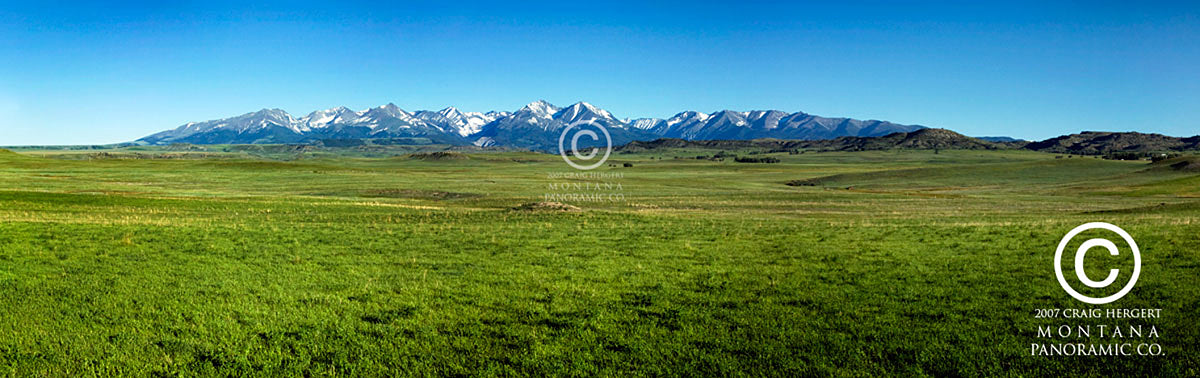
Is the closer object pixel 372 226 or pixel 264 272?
pixel 264 272

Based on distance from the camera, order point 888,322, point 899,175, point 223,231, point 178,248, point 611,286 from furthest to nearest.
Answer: point 899,175, point 223,231, point 178,248, point 611,286, point 888,322

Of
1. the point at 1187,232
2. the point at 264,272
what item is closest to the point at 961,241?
the point at 1187,232

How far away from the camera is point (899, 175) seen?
118 m

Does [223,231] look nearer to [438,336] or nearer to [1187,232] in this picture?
[438,336]

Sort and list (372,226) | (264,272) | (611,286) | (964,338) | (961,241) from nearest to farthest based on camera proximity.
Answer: (964,338) < (611,286) < (264,272) < (961,241) < (372,226)

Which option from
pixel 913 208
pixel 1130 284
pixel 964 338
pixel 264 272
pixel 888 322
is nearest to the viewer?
pixel 964 338

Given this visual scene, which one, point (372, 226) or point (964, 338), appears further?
point (372, 226)

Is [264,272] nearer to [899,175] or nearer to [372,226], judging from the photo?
[372,226]

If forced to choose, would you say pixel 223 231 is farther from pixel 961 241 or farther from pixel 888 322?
pixel 961 241

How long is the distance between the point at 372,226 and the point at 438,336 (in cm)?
2499

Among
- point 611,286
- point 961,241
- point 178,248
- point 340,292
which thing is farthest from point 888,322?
point 178,248

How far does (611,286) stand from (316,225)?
24.4m

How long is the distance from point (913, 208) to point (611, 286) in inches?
1775

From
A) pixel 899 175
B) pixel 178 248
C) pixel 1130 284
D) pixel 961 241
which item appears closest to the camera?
pixel 1130 284
